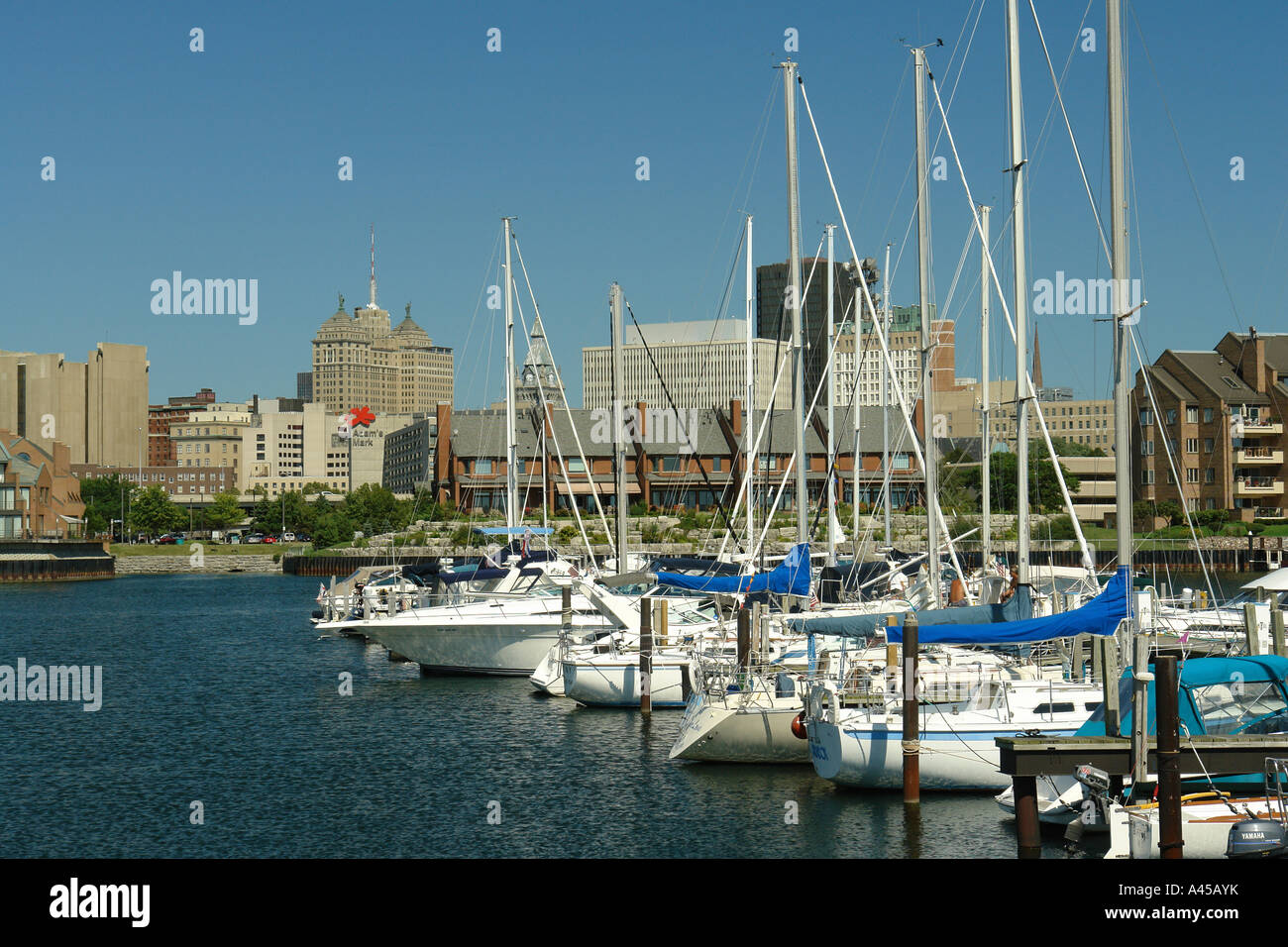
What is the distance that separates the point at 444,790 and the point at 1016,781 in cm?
1257

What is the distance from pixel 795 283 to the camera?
131ft

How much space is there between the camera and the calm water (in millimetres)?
23672

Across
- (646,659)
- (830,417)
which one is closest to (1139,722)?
(646,659)

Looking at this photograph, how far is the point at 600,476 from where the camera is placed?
140m

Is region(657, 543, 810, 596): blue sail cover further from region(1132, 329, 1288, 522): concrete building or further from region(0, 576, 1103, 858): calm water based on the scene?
region(1132, 329, 1288, 522): concrete building

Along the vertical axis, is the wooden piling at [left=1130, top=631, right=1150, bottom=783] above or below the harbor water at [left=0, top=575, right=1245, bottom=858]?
above

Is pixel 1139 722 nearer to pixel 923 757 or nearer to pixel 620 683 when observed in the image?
pixel 923 757

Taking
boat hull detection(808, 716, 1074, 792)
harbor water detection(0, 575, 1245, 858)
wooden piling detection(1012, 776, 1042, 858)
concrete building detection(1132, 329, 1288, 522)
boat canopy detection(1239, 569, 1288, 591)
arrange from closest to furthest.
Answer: wooden piling detection(1012, 776, 1042, 858) → harbor water detection(0, 575, 1245, 858) → boat hull detection(808, 716, 1074, 792) → boat canopy detection(1239, 569, 1288, 591) → concrete building detection(1132, 329, 1288, 522)

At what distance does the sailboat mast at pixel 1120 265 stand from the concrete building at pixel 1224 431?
96.3 metres

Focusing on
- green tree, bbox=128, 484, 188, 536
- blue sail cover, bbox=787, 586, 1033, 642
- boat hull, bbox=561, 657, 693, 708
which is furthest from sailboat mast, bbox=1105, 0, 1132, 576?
green tree, bbox=128, 484, 188, 536

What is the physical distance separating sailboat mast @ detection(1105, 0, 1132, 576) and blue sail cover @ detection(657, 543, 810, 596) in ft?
49.8

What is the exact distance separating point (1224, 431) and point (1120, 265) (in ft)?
331
